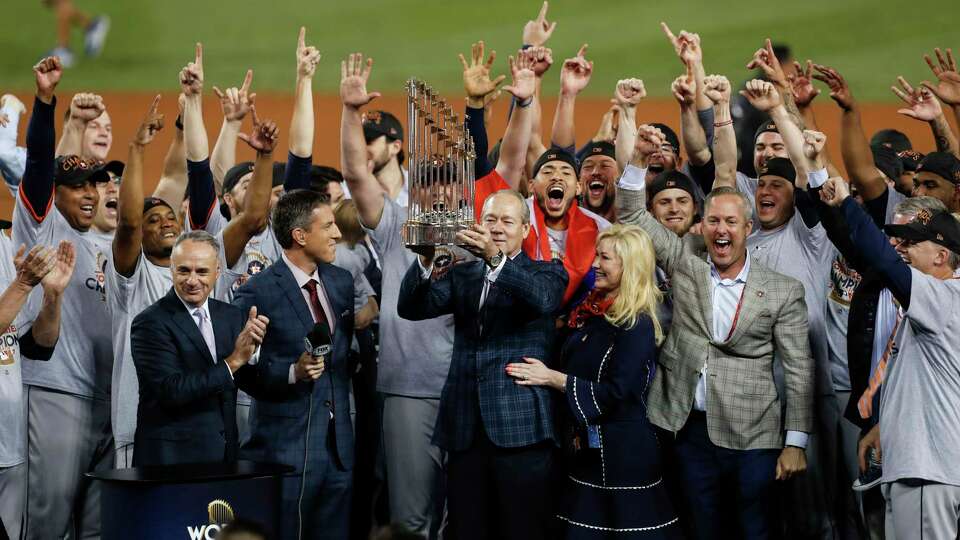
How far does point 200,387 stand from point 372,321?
1.59 metres

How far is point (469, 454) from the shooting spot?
4977mm

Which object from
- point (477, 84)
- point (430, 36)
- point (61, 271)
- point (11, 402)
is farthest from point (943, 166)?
point (430, 36)

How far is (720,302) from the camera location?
548 centimetres

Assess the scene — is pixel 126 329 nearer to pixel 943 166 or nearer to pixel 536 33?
pixel 536 33

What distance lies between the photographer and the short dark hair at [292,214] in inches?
210

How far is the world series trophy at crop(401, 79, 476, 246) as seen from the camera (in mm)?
4703

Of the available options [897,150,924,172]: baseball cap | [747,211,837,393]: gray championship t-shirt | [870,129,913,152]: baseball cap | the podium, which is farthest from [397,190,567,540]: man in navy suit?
[870,129,913,152]: baseball cap

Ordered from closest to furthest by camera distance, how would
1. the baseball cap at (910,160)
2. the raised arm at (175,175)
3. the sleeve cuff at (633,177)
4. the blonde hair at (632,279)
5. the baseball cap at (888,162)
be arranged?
the blonde hair at (632,279) < the sleeve cuff at (633,177) < the raised arm at (175,175) < the baseball cap at (910,160) < the baseball cap at (888,162)

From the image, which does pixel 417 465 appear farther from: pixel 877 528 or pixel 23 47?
pixel 23 47

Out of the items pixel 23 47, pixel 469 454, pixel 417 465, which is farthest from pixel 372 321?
pixel 23 47

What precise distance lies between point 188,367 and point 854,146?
3.30 metres

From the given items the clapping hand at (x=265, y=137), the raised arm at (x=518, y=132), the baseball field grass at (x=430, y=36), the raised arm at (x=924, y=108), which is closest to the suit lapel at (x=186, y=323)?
the clapping hand at (x=265, y=137)

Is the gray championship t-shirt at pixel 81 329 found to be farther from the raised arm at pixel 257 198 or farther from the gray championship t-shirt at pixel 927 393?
the gray championship t-shirt at pixel 927 393

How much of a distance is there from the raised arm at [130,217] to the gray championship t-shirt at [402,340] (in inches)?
41.9
